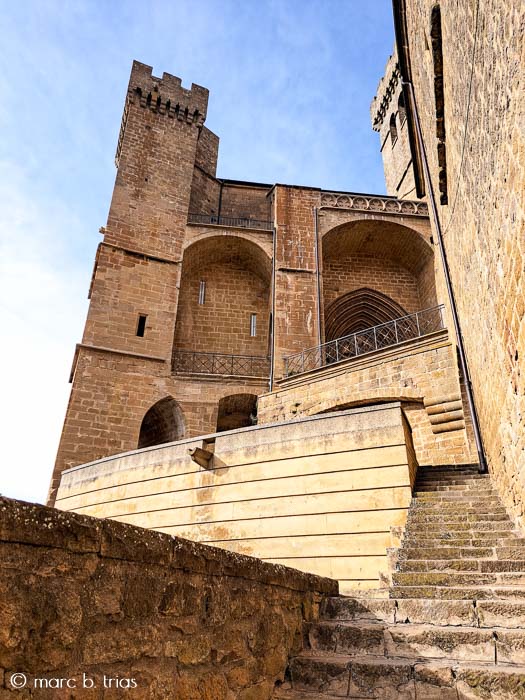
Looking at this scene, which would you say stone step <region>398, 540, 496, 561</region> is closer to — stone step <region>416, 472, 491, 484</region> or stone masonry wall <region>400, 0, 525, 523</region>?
stone masonry wall <region>400, 0, 525, 523</region>

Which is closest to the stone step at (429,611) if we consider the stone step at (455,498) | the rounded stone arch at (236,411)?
the stone step at (455,498)

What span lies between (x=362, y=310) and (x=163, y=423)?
7844 mm

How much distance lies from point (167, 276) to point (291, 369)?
5121 mm

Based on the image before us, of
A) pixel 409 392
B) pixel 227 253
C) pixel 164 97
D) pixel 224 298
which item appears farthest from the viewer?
pixel 164 97

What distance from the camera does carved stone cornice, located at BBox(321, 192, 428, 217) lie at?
16.2m

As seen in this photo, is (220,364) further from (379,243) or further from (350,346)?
(379,243)

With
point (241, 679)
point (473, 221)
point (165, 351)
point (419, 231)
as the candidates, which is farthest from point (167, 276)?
point (241, 679)

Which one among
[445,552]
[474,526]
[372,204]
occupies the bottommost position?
[445,552]

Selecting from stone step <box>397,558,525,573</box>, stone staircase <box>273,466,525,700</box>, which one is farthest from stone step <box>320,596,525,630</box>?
stone step <box>397,558,525,573</box>

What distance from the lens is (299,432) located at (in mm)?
7215

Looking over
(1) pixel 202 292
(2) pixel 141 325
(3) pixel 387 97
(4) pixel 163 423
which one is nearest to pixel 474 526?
(4) pixel 163 423

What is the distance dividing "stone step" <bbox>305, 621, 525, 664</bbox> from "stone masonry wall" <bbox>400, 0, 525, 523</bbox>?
2063 mm

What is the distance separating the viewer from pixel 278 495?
6.96 metres

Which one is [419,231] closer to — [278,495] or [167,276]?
[167,276]
